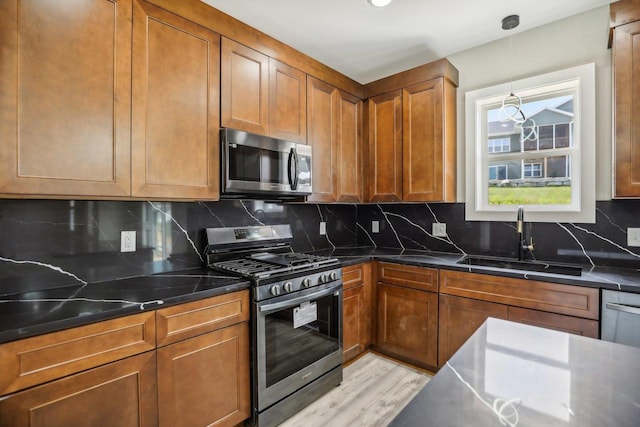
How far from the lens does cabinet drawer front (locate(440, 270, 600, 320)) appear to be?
71.6 inches

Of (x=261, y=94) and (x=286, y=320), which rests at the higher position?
(x=261, y=94)

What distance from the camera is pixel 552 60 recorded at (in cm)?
241

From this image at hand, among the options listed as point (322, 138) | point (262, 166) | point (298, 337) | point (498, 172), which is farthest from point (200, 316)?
point (498, 172)

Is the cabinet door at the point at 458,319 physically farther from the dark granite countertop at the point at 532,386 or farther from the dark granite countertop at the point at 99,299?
the dark granite countertop at the point at 99,299

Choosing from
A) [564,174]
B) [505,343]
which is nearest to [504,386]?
[505,343]

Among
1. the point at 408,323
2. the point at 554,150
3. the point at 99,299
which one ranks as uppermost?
the point at 554,150

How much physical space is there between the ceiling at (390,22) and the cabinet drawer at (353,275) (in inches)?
71.0

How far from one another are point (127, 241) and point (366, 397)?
1894mm

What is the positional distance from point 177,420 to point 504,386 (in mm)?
1528

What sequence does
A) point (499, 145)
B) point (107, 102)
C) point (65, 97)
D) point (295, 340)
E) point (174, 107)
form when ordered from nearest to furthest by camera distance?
point (65, 97)
point (107, 102)
point (174, 107)
point (295, 340)
point (499, 145)

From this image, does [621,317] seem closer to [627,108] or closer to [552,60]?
[627,108]

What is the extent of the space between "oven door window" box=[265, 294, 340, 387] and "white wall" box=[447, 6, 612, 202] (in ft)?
5.23

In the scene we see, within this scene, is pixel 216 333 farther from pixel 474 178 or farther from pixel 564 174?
pixel 564 174

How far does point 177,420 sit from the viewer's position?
61.7 inches
